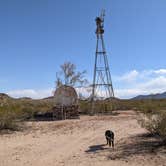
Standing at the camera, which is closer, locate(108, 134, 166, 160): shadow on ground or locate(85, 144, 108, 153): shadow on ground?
locate(108, 134, 166, 160): shadow on ground

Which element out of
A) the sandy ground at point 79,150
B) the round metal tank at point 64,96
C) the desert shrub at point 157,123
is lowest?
the sandy ground at point 79,150

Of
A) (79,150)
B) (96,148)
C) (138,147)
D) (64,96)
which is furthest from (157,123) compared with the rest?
(64,96)

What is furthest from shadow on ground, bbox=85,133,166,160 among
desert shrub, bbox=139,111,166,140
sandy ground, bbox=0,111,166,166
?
desert shrub, bbox=139,111,166,140

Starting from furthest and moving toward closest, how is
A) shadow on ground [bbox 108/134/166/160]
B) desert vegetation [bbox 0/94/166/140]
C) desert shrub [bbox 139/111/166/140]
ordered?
1. desert vegetation [bbox 0/94/166/140]
2. desert shrub [bbox 139/111/166/140]
3. shadow on ground [bbox 108/134/166/160]

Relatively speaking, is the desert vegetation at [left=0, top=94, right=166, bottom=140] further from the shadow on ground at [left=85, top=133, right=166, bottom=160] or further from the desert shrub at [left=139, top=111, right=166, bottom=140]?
the shadow on ground at [left=85, top=133, right=166, bottom=160]

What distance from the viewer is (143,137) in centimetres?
1522

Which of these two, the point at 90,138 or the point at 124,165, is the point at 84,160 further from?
the point at 90,138

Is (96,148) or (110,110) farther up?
(110,110)

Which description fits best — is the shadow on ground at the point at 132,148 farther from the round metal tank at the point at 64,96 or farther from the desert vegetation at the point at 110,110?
the round metal tank at the point at 64,96

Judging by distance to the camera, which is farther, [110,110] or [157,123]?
[110,110]

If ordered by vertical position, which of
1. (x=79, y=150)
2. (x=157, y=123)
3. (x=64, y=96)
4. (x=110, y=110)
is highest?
(x=64, y=96)

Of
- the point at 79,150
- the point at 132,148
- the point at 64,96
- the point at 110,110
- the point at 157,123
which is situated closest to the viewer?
the point at 132,148

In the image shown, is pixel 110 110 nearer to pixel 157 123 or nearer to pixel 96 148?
pixel 157 123

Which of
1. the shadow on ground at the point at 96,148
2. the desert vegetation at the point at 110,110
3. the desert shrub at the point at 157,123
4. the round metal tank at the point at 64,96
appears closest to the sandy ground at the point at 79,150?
the shadow on ground at the point at 96,148
